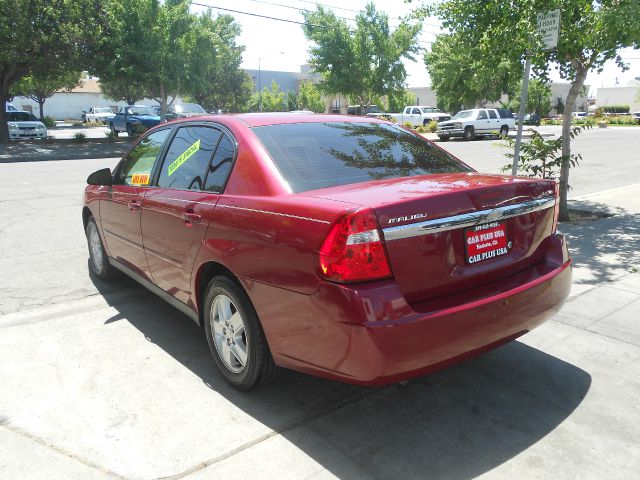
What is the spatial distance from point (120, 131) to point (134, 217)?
30.1m

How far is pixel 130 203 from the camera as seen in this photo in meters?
4.36

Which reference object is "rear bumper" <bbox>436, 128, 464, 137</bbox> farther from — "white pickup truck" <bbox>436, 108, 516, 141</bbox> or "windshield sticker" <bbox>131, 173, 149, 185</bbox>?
"windshield sticker" <bbox>131, 173, 149, 185</bbox>

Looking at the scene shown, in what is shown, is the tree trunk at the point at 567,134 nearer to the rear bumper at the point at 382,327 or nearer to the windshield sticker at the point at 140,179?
the rear bumper at the point at 382,327

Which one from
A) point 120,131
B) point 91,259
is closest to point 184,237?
point 91,259

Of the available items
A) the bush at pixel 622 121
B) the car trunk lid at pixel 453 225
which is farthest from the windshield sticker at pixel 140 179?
the bush at pixel 622 121

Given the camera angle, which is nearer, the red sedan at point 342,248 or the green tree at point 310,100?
the red sedan at point 342,248

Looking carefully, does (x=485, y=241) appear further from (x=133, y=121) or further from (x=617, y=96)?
(x=617, y=96)

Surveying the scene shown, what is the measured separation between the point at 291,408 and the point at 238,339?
51cm

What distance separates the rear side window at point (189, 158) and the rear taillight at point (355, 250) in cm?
139

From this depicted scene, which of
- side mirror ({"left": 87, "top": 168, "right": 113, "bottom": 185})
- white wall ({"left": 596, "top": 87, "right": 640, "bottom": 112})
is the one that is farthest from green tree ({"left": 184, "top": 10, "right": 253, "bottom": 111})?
white wall ({"left": 596, "top": 87, "right": 640, "bottom": 112})

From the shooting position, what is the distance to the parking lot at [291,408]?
267cm

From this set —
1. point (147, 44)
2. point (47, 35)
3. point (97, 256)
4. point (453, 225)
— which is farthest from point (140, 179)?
point (147, 44)

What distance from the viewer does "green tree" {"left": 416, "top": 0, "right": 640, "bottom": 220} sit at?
6539 millimetres

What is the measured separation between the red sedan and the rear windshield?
0.04ft
